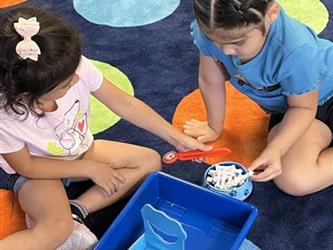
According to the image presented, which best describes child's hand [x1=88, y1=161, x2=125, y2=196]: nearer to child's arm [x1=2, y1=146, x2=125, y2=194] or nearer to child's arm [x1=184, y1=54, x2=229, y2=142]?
child's arm [x1=2, y1=146, x2=125, y2=194]

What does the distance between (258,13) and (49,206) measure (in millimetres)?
449

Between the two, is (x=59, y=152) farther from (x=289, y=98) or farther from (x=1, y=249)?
(x=289, y=98)

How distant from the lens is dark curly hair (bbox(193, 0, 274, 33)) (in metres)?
0.82

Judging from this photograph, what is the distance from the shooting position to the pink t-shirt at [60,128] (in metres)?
0.92

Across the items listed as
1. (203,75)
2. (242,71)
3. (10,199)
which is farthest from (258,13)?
(10,199)

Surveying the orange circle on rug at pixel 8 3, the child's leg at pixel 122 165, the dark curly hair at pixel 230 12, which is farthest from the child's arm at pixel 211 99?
A: the orange circle on rug at pixel 8 3

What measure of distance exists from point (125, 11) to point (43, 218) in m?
0.69

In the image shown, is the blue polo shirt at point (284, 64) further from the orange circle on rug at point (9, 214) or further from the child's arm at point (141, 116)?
the orange circle on rug at point (9, 214)

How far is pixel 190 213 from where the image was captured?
1036 mm

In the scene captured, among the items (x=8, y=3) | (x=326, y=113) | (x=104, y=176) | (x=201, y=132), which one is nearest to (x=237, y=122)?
(x=201, y=132)

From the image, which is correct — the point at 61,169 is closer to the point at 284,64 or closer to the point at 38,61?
the point at 38,61

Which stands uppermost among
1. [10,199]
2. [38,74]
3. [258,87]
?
[38,74]

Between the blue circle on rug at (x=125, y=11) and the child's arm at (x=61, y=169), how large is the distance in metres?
0.53

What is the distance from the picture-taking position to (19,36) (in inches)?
32.1
